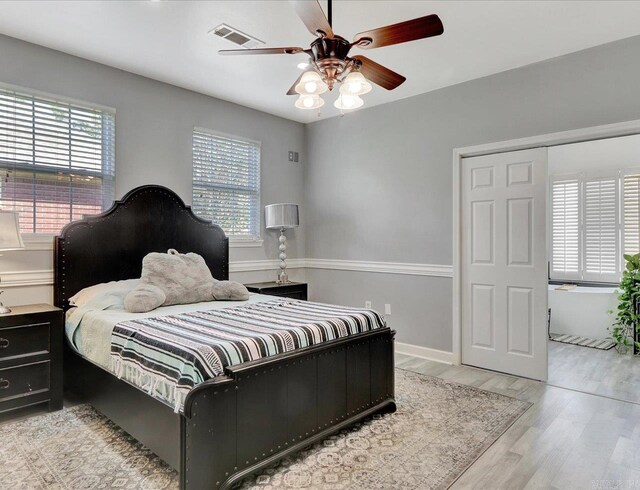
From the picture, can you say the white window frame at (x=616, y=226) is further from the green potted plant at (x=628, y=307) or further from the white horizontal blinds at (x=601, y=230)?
the green potted plant at (x=628, y=307)

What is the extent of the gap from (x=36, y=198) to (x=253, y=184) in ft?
7.26

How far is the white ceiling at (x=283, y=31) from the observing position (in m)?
2.67

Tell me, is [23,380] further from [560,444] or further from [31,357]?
[560,444]

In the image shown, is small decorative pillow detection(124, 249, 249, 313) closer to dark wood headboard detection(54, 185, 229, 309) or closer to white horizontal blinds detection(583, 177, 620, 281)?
dark wood headboard detection(54, 185, 229, 309)

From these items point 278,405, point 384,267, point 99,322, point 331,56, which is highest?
point 331,56

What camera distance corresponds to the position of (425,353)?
4.27 meters

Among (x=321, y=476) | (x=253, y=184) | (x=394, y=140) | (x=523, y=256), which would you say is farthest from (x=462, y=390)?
(x=253, y=184)

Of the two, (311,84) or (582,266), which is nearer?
(311,84)

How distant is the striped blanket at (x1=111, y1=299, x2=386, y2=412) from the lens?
194 centimetres

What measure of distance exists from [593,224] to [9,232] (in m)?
6.72

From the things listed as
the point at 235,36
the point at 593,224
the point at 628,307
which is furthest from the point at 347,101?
the point at 593,224

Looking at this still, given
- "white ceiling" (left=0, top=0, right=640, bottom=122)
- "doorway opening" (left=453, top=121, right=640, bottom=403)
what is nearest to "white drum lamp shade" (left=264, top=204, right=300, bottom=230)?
"white ceiling" (left=0, top=0, right=640, bottom=122)

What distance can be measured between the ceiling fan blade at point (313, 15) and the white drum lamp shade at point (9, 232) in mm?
2385

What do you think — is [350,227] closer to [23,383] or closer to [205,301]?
[205,301]
